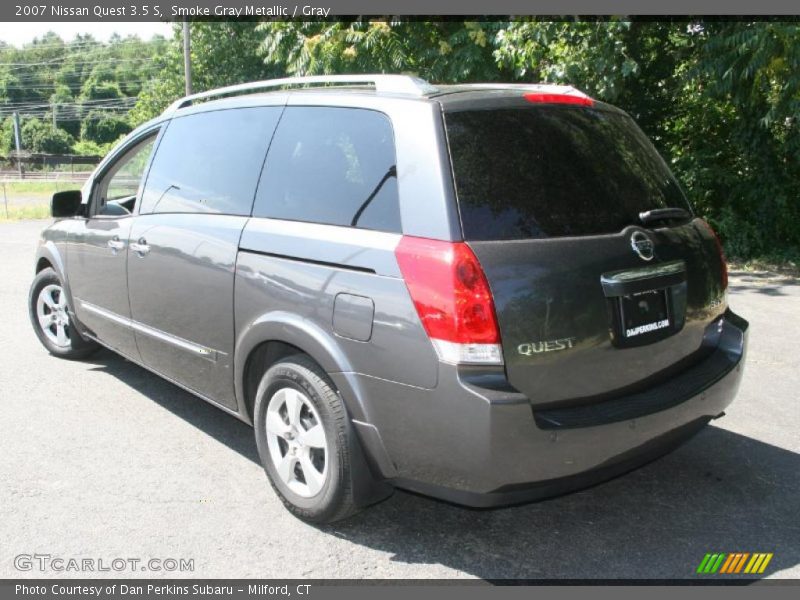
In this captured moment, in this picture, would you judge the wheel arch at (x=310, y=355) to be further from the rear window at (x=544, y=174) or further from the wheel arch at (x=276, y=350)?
the rear window at (x=544, y=174)

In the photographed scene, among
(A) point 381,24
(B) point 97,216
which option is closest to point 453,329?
(B) point 97,216

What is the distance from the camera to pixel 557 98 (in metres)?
3.32

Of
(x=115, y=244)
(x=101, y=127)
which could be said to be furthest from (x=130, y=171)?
(x=101, y=127)

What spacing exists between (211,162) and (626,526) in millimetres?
2782

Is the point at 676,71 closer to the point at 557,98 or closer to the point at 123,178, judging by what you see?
the point at 123,178

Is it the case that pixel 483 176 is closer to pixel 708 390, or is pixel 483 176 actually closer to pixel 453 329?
pixel 453 329

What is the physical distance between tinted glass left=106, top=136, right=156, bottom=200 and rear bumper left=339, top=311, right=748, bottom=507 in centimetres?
264

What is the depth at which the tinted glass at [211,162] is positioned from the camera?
12.2 feet

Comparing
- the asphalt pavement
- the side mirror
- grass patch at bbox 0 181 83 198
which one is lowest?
grass patch at bbox 0 181 83 198

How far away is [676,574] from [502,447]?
983 millimetres

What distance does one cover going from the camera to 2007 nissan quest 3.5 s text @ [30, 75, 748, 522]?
107 inches

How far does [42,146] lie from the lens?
10431 cm

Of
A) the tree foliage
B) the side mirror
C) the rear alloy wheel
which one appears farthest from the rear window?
the tree foliage

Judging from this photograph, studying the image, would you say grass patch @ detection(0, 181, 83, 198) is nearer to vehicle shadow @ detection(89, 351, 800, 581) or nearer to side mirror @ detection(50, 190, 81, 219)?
side mirror @ detection(50, 190, 81, 219)
